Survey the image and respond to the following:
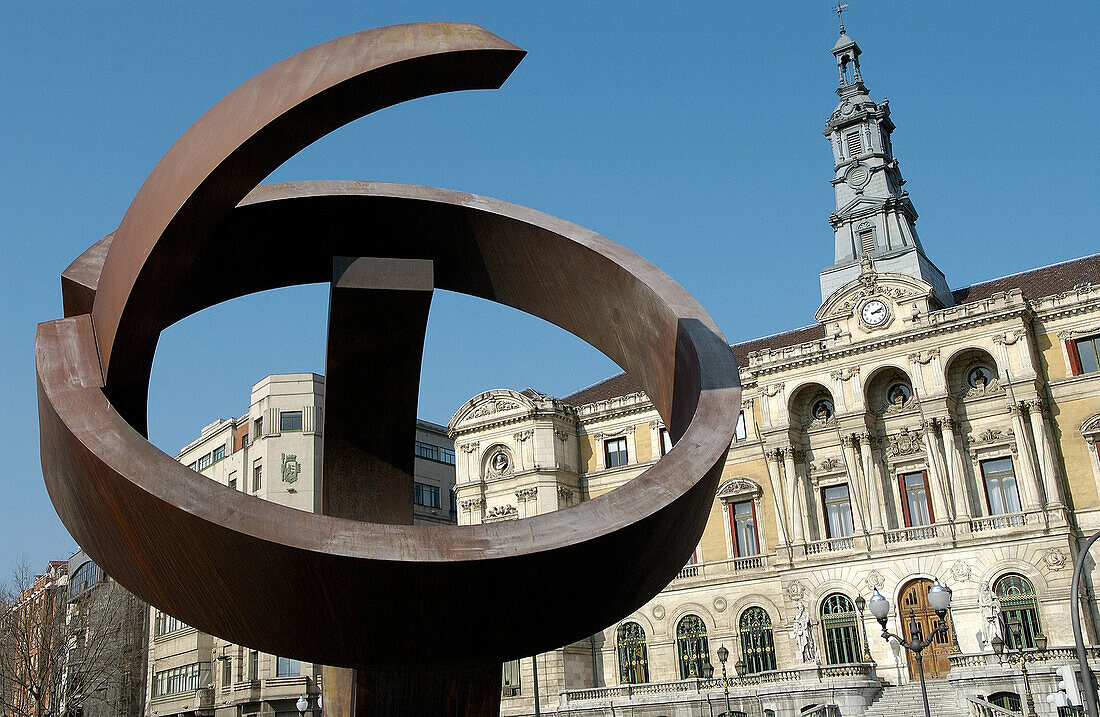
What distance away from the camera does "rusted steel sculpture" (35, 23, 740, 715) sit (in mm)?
7828

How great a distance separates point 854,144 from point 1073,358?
18.5 meters

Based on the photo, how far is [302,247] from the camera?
472 inches

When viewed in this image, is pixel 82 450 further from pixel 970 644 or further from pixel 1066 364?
pixel 1066 364

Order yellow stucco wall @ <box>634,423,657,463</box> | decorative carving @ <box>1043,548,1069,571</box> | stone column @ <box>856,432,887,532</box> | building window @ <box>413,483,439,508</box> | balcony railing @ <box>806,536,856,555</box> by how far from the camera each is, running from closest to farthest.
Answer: decorative carving @ <box>1043,548,1069,571</box> < stone column @ <box>856,432,887,532</box> < balcony railing @ <box>806,536,856,555</box> < yellow stucco wall @ <box>634,423,657,463</box> < building window @ <box>413,483,439,508</box>

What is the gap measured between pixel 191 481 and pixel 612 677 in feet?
127

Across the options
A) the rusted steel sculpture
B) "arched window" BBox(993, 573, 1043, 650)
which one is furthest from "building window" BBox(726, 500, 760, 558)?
the rusted steel sculpture

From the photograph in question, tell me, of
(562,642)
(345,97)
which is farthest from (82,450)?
(562,642)

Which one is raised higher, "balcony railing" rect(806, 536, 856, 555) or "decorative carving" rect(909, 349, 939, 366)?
"decorative carving" rect(909, 349, 939, 366)

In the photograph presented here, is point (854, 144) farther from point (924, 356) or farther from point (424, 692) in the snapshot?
point (424, 692)

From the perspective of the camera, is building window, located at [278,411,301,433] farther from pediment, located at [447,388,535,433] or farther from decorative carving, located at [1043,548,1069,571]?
decorative carving, located at [1043,548,1069,571]

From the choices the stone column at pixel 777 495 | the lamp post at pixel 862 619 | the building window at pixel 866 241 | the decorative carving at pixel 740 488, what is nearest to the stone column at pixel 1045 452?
the lamp post at pixel 862 619

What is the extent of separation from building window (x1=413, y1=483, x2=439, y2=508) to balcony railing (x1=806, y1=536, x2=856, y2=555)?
2194cm

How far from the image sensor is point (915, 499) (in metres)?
40.2

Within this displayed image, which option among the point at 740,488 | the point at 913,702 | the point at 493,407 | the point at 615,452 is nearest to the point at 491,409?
the point at 493,407
